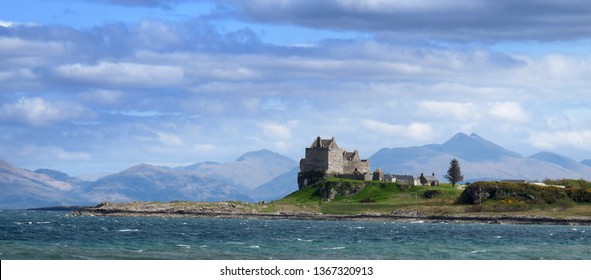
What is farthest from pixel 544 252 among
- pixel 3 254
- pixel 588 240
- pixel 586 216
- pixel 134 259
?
pixel 586 216

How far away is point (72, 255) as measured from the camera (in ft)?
295

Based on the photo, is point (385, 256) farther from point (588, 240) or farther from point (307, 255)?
point (588, 240)

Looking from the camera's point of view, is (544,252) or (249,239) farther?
(249,239)

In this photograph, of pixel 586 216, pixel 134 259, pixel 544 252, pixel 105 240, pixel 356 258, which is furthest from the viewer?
pixel 586 216

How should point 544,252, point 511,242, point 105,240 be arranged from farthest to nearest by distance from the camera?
point 511,242
point 105,240
point 544,252

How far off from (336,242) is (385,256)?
21377mm

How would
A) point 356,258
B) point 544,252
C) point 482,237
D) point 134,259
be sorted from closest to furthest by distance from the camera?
point 134,259 → point 356,258 → point 544,252 → point 482,237

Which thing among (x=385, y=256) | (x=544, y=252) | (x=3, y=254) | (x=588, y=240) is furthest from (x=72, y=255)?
(x=588, y=240)

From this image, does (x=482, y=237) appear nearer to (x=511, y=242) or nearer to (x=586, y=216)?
(x=511, y=242)

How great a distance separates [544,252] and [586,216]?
9278 cm

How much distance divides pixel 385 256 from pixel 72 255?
27403 millimetres

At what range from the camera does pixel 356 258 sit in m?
92.4
